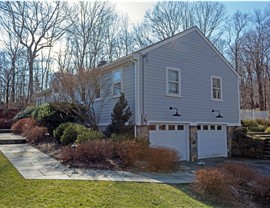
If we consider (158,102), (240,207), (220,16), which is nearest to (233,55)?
(220,16)

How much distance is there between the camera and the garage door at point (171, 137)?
13.2 metres

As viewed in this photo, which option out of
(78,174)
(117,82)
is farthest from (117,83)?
Answer: (78,174)

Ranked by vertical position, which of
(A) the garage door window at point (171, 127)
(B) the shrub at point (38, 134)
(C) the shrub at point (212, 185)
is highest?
(A) the garage door window at point (171, 127)

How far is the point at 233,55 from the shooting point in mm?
39281

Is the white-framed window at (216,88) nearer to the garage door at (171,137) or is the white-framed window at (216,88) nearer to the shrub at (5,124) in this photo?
the garage door at (171,137)

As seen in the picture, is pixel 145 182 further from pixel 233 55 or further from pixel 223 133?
pixel 233 55

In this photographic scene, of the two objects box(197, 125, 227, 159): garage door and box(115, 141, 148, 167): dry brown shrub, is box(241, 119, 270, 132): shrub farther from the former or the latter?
box(115, 141, 148, 167): dry brown shrub

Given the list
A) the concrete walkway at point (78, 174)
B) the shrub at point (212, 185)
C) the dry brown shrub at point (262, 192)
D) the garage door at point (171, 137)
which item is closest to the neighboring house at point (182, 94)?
the garage door at point (171, 137)

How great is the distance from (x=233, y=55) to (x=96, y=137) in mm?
33244

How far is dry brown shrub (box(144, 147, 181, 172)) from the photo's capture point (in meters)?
9.19

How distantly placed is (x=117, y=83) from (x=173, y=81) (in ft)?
9.17

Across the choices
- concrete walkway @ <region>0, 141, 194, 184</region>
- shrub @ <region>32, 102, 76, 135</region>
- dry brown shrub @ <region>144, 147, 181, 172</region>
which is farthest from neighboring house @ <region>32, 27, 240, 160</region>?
concrete walkway @ <region>0, 141, 194, 184</region>

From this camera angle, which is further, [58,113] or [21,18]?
[21,18]

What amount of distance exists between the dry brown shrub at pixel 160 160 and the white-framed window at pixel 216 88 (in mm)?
7073
